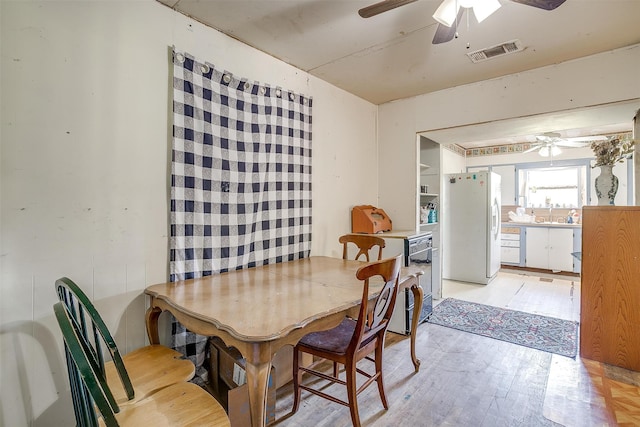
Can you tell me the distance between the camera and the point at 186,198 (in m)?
1.95

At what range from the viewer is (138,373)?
4.64ft

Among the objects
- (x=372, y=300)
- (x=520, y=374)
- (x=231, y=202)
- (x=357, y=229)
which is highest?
(x=231, y=202)

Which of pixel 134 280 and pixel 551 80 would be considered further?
pixel 551 80

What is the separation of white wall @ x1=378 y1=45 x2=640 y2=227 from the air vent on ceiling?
52 cm

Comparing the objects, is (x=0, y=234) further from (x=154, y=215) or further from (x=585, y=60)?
(x=585, y=60)

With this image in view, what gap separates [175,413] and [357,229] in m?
2.47

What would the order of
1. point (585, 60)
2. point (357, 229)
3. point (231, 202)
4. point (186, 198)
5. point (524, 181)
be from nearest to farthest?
point (186, 198)
point (231, 202)
point (585, 60)
point (357, 229)
point (524, 181)

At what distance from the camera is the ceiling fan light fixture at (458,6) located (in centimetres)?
147

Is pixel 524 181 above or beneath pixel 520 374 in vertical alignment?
above

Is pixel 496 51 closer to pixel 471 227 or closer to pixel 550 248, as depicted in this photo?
pixel 471 227

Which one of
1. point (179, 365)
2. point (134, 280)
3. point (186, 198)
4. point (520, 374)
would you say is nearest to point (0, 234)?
point (134, 280)

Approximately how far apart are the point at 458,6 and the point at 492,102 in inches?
71.2

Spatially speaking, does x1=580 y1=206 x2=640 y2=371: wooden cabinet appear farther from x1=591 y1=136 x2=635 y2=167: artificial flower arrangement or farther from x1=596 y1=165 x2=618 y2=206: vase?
x1=591 y1=136 x2=635 y2=167: artificial flower arrangement

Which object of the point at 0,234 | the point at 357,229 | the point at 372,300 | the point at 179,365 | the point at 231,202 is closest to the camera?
the point at 0,234
